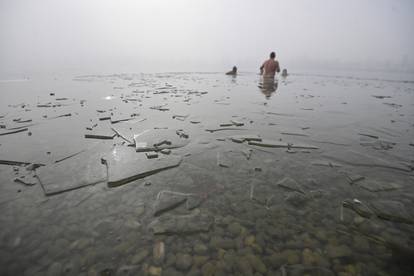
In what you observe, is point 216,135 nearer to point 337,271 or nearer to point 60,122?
point 337,271

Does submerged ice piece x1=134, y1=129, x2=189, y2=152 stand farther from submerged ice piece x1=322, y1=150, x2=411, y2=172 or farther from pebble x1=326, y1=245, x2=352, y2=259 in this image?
pebble x1=326, y1=245, x2=352, y2=259

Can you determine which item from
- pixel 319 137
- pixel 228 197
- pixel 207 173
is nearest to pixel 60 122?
pixel 207 173

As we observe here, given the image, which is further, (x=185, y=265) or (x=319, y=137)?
(x=319, y=137)

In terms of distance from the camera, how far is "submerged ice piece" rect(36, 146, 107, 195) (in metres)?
3.23

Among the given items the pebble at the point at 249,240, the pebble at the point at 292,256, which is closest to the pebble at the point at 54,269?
the pebble at the point at 249,240

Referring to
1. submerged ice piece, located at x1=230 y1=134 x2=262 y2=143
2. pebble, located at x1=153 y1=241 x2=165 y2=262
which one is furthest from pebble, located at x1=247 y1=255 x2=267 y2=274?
submerged ice piece, located at x1=230 y1=134 x2=262 y2=143

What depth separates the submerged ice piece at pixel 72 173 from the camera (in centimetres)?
323

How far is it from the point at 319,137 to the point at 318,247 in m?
4.10

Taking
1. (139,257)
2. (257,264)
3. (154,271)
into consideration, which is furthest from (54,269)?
(257,264)

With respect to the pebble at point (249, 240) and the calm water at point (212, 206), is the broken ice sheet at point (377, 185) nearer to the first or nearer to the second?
the calm water at point (212, 206)

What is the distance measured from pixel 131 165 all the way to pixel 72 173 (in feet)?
3.16

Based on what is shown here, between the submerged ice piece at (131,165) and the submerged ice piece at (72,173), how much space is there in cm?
19

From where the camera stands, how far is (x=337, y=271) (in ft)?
6.45

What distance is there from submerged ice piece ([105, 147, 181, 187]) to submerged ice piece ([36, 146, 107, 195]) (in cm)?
19
